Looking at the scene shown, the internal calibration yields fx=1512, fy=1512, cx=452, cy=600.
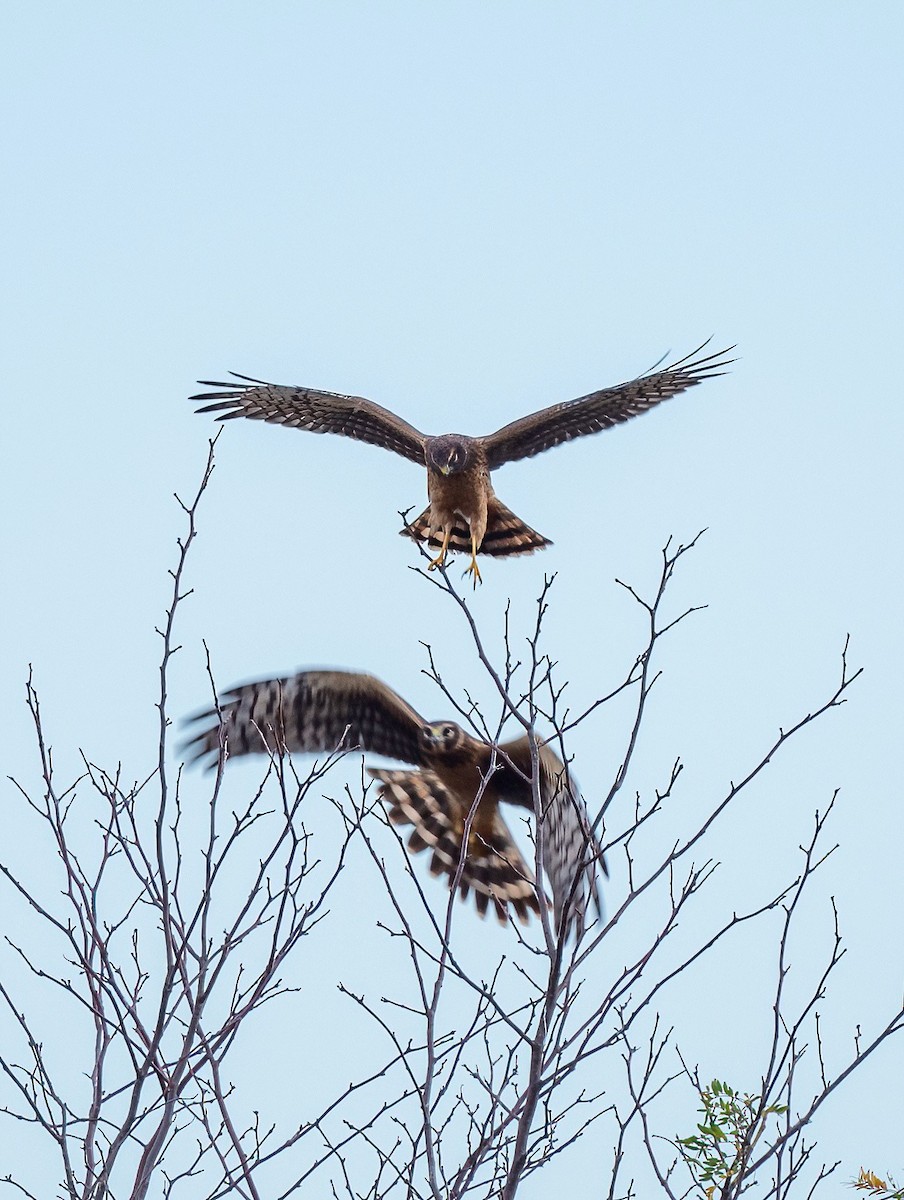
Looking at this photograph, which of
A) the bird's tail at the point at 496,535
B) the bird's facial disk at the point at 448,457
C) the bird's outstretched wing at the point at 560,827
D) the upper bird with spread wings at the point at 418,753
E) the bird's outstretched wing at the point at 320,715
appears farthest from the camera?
the bird's tail at the point at 496,535

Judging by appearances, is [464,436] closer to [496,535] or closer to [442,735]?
[496,535]

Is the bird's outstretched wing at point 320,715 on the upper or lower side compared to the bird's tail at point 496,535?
lower

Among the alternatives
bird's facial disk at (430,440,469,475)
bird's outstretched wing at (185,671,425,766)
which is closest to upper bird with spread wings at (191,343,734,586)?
bird's facial disk at (430,440,469,475)

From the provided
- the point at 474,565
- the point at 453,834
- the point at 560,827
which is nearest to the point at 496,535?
the point at 474,565

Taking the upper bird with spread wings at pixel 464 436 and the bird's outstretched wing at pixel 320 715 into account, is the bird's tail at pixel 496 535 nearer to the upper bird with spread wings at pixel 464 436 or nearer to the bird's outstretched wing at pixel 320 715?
the upper bird with spread wings at pixel 464 436

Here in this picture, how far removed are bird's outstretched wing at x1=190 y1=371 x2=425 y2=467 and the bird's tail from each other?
1.66 feet

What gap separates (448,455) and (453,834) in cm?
244

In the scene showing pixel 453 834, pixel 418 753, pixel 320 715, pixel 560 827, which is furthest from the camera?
pixel 418 753

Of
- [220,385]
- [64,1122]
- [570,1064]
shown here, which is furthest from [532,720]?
[220,385]

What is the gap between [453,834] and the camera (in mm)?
6477

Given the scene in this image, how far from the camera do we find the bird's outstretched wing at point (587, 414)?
344 inches

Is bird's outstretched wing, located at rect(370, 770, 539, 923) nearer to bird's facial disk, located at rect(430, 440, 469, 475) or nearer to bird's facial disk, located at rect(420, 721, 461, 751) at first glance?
bird's facial disk, located at rect(420, 721, 461, 751)

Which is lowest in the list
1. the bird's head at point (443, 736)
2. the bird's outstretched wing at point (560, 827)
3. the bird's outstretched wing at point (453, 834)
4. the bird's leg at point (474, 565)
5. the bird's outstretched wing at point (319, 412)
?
the bird's outstretched wing at point (560, 827)

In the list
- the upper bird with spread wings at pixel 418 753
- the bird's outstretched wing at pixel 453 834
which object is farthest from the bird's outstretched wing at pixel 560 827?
the bird's outstretched wing at pixel 453 834
